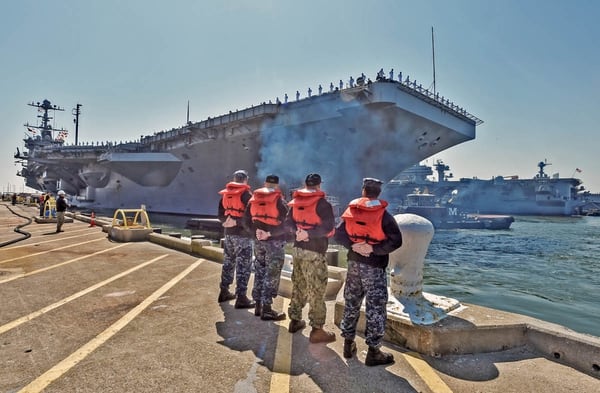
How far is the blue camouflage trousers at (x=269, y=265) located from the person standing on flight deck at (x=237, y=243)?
0.43 meters

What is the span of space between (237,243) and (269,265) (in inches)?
31.9

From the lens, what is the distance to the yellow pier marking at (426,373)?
2700 millimetres

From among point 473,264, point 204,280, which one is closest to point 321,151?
point 473,264

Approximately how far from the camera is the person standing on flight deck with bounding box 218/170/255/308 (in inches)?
187

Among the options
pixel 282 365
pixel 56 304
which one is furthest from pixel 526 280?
pixel 56 304

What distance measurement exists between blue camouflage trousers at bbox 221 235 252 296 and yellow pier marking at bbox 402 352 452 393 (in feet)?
7.81

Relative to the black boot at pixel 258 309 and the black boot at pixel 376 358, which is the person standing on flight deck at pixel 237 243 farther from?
the black boot at pixel 376 358

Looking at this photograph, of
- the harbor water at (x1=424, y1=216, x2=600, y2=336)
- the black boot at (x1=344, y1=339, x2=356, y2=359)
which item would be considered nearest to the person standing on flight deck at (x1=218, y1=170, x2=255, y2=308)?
the black boot at (x1=344, y1=339, x2=356, y2=359)

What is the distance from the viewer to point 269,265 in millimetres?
4273

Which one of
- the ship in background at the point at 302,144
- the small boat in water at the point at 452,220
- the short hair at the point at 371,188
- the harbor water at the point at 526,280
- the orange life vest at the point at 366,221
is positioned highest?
the ship in background at the point at 302,144

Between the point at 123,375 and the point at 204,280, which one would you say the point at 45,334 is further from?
the point at 204,280

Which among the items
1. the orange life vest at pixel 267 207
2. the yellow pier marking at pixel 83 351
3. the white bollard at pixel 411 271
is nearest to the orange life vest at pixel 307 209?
the orange life vest at pixel 267 207

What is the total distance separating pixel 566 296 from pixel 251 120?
73.2 feet

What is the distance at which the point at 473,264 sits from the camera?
1633cm
